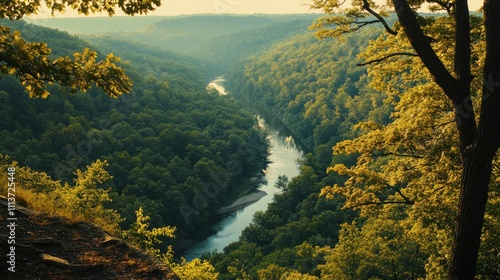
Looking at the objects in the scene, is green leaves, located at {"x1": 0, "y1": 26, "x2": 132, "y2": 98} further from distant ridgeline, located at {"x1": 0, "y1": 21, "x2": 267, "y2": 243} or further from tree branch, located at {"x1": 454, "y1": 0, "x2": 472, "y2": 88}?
distant ridgeline, located at {"x1": 0, "y1": 21, "x2": 267, "y2": 243}

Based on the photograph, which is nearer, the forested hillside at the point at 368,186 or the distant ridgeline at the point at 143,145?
the forested hillside at the point at 368,186

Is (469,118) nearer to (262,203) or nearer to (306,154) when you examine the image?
(262,203)

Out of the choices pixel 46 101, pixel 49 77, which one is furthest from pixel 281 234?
pixel 46 101

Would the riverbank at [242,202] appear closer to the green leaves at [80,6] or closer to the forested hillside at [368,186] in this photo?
the forested hillside at [368,186]

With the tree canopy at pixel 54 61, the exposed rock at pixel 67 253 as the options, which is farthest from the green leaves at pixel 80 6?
the exposed rock at pixel 67 253

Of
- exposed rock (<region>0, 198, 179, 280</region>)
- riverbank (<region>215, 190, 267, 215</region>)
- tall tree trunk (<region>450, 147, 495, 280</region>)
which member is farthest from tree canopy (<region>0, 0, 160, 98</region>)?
riverbank (<region>215, 190, 267, 215</region>)

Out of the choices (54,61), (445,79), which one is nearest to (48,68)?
(54,61)
